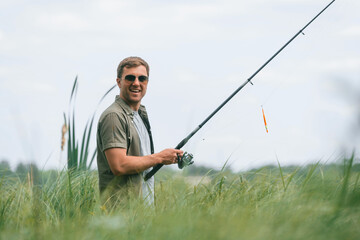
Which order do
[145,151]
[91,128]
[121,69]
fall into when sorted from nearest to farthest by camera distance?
1. [145,151]
2. [121,69]
3. [91,128]

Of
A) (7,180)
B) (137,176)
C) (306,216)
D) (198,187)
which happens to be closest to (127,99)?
(137,176)

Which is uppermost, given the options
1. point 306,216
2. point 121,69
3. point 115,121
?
point 121,69

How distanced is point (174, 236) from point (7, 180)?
Answer: 3573 mm

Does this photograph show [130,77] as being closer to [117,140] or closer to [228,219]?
[117,140]

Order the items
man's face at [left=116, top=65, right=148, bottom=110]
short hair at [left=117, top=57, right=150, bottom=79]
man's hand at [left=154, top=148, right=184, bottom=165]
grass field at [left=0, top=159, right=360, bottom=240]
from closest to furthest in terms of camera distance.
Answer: grass field at [left=0, top=159, right=360, bottom=240] < man's hand at [left=154, top=148, right=184, bottom=165] < man's face at [left=116, top=65, right=148, bottom=110] < short hair at [left=117, top=57, right=150, bottom=79]

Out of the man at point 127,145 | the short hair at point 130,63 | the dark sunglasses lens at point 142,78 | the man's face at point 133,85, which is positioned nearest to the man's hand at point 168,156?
the man at point 127,145

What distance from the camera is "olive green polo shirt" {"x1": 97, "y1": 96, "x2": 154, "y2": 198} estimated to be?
3.28 metres

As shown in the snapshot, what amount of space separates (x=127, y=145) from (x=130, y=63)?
758 mm

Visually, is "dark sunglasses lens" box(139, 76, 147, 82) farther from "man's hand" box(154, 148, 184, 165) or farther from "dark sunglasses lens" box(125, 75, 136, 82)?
"man's hand" box(154, 148, 184, 165)

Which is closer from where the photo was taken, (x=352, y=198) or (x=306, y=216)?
(x=306, y=216)

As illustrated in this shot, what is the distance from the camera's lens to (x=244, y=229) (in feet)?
6.48

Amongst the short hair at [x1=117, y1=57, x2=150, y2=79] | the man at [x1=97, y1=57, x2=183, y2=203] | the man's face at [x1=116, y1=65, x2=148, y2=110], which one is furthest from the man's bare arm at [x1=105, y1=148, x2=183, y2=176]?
the short hair at [x1=117, y1=57, x2=150, y2=79]

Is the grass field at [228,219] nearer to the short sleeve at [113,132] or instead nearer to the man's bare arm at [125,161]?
the man's bare arm at [125,161]

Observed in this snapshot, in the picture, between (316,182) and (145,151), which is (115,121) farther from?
(316,182)
